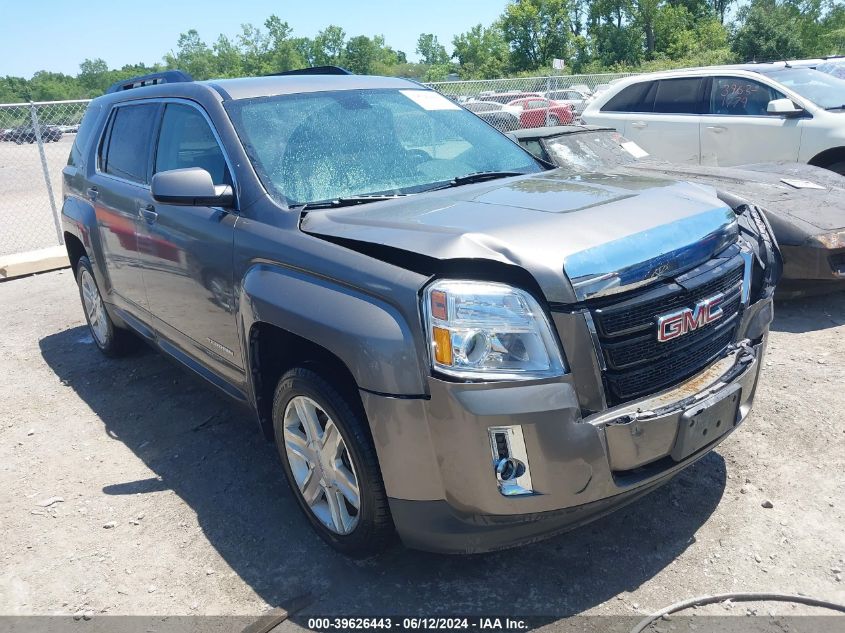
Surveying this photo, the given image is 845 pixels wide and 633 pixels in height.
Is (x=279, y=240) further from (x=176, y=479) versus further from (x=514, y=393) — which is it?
(x=176, y=479)

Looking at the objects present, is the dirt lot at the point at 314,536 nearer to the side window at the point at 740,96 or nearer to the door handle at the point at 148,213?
the door handle at the point at 148,213

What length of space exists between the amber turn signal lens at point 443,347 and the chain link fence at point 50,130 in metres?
5.43

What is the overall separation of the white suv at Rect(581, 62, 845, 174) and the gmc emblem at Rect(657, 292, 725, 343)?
5785 mm

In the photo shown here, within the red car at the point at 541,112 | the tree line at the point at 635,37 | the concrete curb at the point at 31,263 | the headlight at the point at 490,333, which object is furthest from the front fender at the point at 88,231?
the tree line at the point at 635,37

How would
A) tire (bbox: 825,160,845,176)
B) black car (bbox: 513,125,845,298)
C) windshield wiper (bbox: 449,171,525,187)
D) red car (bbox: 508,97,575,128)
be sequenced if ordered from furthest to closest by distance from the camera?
red car (bbox: 508,97,575,128) → tire (bbox: 825,160,845,176) → black car (bbox: 513,125,845,298) → windshield wiper (bbox: 449,171,525,187)

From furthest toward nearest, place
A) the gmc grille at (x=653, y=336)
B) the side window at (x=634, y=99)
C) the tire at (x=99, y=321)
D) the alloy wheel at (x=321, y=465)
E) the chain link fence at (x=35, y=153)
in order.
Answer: the chain link fence at (x=35, y=153) < the side window at (x=634, y=99) < the tire at (x=99, y=321) < the alloy wheel at (x=321, y=465) < the gmc grille at (x=653, y=336)

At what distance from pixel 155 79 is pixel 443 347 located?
379 centimetres

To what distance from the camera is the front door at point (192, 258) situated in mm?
3369

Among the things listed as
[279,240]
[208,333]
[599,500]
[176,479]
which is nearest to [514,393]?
[599,500]

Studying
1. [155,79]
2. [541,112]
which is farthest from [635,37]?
[155,79]

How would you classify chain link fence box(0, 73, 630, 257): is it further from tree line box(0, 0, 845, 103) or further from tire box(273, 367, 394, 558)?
tree line box(0, 0, 845, 103)

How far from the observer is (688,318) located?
2602mm

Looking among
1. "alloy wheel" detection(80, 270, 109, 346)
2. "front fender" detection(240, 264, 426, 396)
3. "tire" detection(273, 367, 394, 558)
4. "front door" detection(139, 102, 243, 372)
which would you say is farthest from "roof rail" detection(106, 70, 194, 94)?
"tire" detection(273, 367, 394, 558)

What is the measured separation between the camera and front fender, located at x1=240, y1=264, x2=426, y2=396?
2.41 metres
